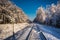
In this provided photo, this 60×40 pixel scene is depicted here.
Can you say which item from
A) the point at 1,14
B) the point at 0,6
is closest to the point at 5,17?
the point at 1,14

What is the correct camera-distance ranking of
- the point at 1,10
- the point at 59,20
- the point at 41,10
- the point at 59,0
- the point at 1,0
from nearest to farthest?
1. the point at 59,20
2. the point at 1,10
3. the point at 1,0
4. the point at 59,0
5. the point at 41,10

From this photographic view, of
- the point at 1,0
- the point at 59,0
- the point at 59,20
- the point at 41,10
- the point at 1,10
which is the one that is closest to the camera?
the point at 59,20

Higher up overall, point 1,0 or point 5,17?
point 1,0

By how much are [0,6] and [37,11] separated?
6261 centimetres

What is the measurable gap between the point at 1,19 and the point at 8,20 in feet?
11.8

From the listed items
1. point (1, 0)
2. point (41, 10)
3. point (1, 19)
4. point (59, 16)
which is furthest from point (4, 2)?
point (41, 10)

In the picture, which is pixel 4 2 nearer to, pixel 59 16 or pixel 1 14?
pixel 1 14

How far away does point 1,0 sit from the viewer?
46812 mm

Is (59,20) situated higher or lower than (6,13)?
lower

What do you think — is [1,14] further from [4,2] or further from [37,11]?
[37,11]

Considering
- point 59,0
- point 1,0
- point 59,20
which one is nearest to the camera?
point 59,20

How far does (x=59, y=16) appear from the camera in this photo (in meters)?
41.5

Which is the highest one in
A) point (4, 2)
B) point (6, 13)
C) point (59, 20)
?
point (4, 2)

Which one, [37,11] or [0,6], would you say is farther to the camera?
[37,11]
